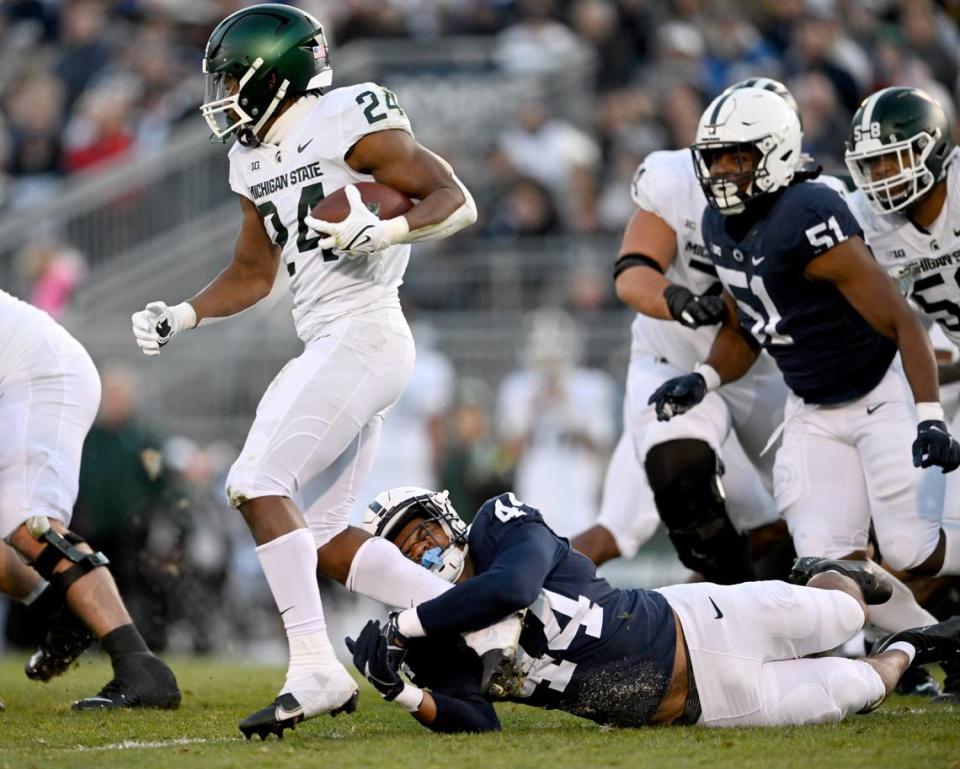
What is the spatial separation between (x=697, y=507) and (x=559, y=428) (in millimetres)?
4220

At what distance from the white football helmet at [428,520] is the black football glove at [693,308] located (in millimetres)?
1402

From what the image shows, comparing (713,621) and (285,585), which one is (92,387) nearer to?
(285,585)

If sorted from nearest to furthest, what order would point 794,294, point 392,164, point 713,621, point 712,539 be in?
1. point 713,621
2. point 392,164
3. point 794,294
4. point 712,539

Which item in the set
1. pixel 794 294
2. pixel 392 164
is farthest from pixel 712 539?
pixel 392 164

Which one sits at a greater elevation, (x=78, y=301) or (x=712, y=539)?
(x=78, y=301)

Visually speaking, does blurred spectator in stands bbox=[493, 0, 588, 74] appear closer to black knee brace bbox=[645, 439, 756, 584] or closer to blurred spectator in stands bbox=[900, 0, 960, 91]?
blurred spectator in stands bbox=[900, 0, 960, 91]

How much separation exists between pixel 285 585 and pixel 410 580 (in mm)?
377

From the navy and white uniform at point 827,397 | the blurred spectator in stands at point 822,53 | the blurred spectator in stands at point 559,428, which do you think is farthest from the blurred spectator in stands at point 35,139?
the navy and white uniform at point 827,397

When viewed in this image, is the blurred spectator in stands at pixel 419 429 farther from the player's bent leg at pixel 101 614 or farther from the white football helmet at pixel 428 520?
the white football helmet at pixel 428 520

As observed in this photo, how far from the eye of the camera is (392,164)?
5.25m

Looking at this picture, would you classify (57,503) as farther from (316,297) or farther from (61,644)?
(316,297)

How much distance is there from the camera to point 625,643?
4.66 m

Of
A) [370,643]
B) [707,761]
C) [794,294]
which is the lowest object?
[707,761]

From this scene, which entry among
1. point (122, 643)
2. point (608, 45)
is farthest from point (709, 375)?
point (608, 45)
